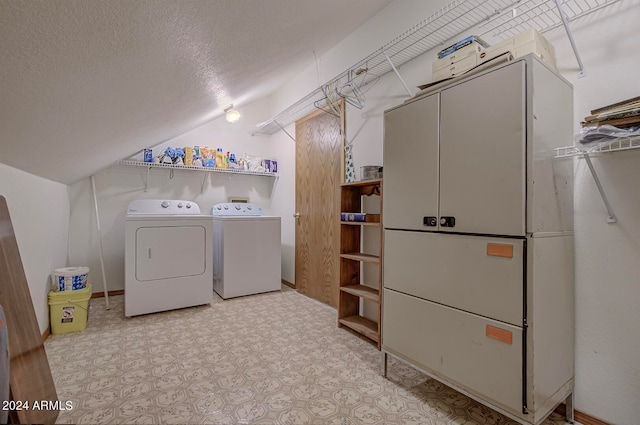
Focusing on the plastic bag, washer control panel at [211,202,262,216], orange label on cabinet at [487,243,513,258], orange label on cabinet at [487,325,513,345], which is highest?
the plastic bag

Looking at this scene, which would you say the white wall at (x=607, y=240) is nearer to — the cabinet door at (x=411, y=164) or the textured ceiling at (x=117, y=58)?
the cabinet door at (x=411, y=164)

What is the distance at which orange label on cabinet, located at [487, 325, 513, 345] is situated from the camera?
3.92 ft

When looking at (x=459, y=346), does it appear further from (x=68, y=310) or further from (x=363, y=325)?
(x=68, y=310)

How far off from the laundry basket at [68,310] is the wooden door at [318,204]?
2129mm

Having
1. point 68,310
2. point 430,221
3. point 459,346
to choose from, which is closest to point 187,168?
point 68,310

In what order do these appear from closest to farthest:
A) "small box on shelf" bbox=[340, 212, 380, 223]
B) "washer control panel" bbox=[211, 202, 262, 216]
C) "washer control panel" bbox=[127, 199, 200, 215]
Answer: "small box on shelf" bbox=[340, 212, 380, 223]
"washer control panel" bbox=[127, 199, 200, 215]
"washer control panel" bbox=[211, 202, 262, 216]

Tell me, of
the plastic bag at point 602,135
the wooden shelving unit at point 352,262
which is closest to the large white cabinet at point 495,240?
the plastic bag at point 602,135

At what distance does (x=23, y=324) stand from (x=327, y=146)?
2.65m

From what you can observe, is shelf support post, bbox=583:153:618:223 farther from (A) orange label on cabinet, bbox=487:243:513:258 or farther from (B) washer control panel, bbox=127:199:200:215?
(B) washer control panel, bbox=127:199:200:215

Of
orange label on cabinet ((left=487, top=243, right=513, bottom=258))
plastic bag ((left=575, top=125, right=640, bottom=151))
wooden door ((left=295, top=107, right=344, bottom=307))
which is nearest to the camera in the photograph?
plastic bag ((left=575, top=125, right=640, bottom=151))

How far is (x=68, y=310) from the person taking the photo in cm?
229

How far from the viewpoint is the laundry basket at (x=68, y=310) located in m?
2.25

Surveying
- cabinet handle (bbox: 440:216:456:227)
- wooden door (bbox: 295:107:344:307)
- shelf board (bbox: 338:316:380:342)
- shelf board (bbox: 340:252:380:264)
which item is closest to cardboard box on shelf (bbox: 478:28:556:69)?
cabinet handle (bbox: 440:216:456:227)

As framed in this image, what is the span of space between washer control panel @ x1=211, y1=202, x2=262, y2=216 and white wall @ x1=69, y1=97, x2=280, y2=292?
18 cm
